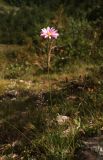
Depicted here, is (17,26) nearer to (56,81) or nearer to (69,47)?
(69,47)

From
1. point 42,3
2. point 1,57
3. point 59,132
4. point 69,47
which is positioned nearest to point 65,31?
point 69,47

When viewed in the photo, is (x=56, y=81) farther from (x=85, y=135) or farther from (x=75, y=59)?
(x=85, y=135)

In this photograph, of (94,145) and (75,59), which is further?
(75,59)

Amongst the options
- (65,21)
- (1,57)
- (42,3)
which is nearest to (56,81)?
(1,57)

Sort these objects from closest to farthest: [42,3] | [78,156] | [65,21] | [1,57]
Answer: [78,156], [1,57], [65,21], [42,3]

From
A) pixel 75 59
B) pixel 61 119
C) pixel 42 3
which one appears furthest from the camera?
pixel 42 3

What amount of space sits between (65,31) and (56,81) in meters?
2.36

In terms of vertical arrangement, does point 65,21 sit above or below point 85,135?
above

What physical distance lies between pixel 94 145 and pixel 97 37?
6177 millimetres

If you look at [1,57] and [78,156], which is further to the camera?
[1,57]

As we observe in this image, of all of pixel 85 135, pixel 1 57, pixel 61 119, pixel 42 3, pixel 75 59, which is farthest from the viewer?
pixel 42 3

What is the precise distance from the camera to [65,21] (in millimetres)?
12359

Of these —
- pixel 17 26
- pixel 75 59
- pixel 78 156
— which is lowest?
pixel 78 156

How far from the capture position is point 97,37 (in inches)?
448
